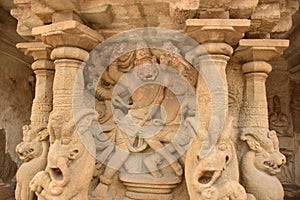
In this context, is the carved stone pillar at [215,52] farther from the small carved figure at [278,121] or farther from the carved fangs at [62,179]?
the small carved figure at [278,121]

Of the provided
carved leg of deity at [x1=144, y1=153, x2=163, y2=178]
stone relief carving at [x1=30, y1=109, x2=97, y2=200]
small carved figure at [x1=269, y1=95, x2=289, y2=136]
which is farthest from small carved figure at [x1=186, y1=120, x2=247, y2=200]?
small carved figure at [x1=269, y1=95, x2=289, y2=136]

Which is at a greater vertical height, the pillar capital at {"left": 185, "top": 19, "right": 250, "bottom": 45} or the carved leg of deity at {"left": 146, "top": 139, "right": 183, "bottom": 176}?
the pillar capital at {"left": 185, "top": 19, "right": 250, "bottom": 45}

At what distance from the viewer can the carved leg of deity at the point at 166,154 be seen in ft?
7.25

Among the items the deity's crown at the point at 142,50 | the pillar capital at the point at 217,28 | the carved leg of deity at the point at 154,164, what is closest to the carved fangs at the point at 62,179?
the carved leg of deity at the point at 154,164

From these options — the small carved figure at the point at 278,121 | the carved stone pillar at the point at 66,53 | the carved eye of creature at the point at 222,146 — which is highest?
the carved stone pillar at the point at 66,53

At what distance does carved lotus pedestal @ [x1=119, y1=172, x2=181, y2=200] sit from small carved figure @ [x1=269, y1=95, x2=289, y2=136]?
2.21 metres

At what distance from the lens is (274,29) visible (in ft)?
7.88

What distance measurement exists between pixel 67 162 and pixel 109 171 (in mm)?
410

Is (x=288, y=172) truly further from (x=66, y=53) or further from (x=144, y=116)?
(x=66, y=53)

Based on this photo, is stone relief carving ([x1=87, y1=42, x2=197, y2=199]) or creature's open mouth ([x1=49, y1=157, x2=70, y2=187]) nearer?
creature's open mouth ([x1=49, y1=157, x2=70, y2=187])

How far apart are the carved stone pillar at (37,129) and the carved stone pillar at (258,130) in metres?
1.63

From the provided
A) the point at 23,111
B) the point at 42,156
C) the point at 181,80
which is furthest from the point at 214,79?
the point at 23,111

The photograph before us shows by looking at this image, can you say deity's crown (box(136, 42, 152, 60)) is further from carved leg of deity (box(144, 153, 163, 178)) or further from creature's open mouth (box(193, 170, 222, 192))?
creature's open mouth (box(193, 170, 222, 192))

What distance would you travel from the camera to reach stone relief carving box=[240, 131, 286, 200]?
6.78ft
